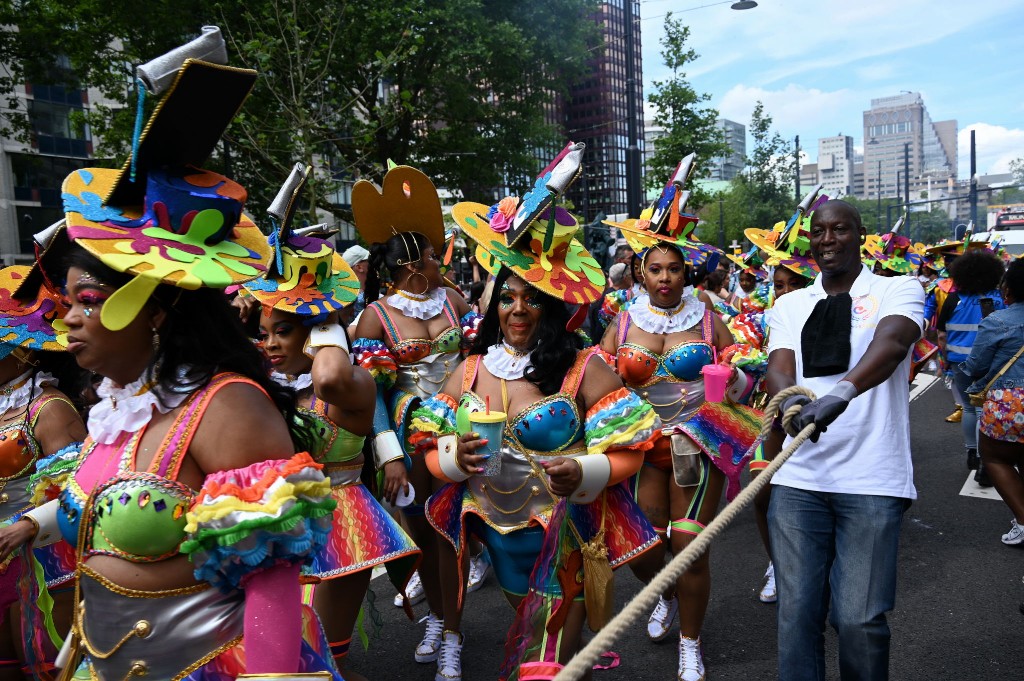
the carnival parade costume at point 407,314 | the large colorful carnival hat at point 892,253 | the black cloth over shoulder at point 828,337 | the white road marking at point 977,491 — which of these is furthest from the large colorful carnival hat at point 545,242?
the large colorful carnival hat at point 892,253

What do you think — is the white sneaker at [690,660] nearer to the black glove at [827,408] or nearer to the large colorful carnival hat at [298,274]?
the black glove at [827,408]

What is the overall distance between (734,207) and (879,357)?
156 feet

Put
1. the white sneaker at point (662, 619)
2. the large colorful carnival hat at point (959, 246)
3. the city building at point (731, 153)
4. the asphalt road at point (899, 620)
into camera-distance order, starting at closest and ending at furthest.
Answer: the asphalt road at point (899, 620) → the white sneaker at point (662, 619) → the large colorful carnival hat at point (959, 246) → the city building at point (731, 153)

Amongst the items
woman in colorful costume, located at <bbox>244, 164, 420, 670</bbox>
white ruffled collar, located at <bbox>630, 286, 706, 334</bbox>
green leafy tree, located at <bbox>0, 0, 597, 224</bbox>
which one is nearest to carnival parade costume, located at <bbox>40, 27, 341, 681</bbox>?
woman in colorful costume, located at <bbox>244, 164, 420, 670</bbox>

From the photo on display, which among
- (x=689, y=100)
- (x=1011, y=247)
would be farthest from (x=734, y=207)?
(x=689, y=100)

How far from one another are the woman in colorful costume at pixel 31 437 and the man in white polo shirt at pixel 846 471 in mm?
2746

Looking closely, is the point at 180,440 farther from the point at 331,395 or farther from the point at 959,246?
the point at 959,246

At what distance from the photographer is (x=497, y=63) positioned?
688 inches

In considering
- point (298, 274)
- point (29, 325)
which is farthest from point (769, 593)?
point (29, 325)

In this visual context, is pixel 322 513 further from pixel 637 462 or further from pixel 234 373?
pixel 637 462

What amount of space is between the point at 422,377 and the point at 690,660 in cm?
214

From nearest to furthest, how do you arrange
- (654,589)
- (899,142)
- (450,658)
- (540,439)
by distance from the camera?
(654,589)
(540,439)
(450,658)
(899,142)

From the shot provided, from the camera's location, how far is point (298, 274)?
11.8 ft

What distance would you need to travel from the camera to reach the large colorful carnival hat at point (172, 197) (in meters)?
1.75
